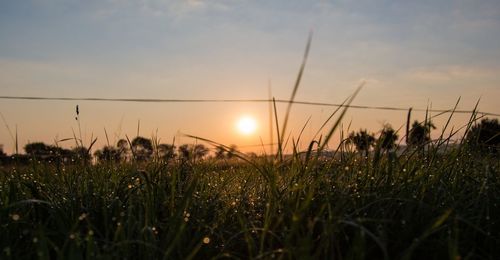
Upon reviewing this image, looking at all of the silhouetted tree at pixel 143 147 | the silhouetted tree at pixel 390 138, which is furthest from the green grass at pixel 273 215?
the silhouetted tree at pixel 143 147

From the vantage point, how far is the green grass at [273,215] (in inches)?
105

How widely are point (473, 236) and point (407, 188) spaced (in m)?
0.50

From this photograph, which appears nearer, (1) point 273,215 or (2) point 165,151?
(1) point 273,215

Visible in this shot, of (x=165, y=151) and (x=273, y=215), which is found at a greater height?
(x=165, y=151)

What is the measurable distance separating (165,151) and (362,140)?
168 cm

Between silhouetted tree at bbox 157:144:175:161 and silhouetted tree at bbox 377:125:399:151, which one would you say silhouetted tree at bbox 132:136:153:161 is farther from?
silhouetted tree at bbox 377:125:399:151

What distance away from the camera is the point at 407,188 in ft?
10.7

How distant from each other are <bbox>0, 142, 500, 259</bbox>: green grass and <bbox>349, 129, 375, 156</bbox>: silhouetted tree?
339 mm

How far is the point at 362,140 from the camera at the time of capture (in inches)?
186

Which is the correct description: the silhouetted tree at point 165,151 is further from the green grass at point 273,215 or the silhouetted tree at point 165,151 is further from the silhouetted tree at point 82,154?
the silhouetted tree at point 82,154

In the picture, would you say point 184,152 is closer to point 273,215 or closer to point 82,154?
point 82,154

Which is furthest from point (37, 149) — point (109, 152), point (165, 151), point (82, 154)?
point (165, 151)

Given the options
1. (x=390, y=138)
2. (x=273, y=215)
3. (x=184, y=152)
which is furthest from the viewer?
(x=184, y=152)

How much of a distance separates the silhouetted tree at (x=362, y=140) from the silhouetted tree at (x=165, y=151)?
1.46 m
